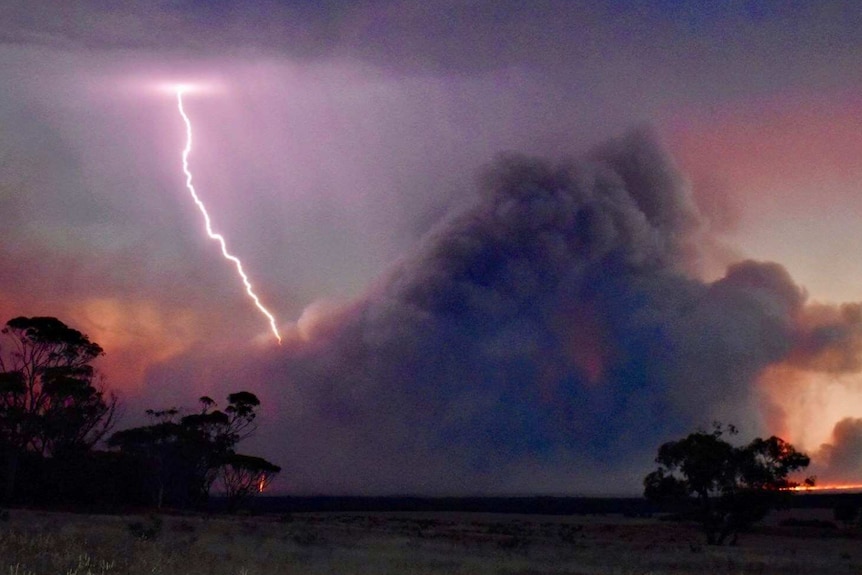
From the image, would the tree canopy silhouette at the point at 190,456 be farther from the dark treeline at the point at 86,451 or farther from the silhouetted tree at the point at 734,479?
the silhouetted tree at the point at 734,479

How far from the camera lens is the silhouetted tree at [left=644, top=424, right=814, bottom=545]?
4809cm

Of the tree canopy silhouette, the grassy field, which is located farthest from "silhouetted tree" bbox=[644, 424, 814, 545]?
the tree canopy silhouette

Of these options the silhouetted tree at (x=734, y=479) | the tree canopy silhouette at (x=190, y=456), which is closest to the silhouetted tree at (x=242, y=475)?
the tree canopy silhouette at (x=190, y=456)

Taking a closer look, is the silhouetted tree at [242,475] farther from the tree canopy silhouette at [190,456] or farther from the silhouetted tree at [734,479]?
the silhouetted tree at [734,479]

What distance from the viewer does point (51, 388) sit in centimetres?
6506

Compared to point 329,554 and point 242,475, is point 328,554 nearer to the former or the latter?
point 329,554

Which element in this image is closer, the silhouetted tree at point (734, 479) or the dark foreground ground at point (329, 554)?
the dark foreground ground at point (329, 554)

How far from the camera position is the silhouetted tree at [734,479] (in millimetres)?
48094

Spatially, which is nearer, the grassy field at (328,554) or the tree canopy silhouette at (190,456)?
the grassy field at (328,554)

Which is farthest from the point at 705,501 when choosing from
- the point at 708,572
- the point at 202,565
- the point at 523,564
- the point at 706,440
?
the point at 202,565

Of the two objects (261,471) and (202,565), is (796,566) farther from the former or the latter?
(261,471)

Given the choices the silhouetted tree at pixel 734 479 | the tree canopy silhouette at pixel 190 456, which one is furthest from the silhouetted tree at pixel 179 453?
the silhouetted tree at pixel 734 479

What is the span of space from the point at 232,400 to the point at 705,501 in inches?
1852

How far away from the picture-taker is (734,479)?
159 ft
